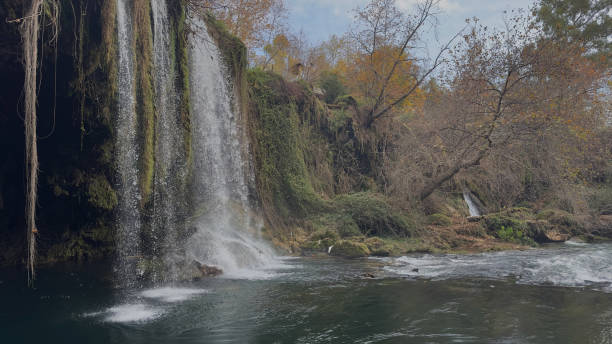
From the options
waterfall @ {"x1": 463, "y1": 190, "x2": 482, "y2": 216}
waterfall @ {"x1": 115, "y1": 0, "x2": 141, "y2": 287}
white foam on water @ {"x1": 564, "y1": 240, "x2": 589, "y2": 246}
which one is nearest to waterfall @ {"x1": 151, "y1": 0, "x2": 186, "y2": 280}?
waterfall @ {"x1": 115, "y1": 0, "x2": 141, "y2": 287}

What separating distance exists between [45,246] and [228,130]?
579 centimetres

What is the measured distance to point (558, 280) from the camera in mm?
8164

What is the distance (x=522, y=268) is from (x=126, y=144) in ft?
29.2

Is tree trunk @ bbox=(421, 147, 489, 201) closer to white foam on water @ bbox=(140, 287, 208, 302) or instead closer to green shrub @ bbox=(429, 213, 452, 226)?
green shrub @ bbox=(429, 213, 452, 226)

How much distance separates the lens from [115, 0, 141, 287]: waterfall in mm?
8445

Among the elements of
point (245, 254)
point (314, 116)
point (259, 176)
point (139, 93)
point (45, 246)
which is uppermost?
point (314, 116)

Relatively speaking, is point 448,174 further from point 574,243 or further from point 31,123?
point 31,123

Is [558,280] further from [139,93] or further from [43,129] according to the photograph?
[43,129]

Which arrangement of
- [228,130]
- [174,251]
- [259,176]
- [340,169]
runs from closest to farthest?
[174,251]
[228,130]
[259,176]
[340,169]

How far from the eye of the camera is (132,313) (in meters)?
6.11

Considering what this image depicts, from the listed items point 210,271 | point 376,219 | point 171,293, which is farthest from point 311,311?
point 376,219

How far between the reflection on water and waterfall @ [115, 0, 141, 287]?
1.97ft

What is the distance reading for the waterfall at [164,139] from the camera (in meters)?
9.56

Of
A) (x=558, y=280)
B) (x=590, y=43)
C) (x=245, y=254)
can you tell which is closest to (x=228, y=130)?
(x=245, y=254)
